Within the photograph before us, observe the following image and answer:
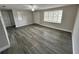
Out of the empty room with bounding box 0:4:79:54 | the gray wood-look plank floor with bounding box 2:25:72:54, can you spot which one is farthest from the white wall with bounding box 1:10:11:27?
the gray wood-look plank floor with bounding box 2:25:72:54

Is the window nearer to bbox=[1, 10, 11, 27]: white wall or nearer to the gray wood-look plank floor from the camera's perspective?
the gray wood-look plank floor

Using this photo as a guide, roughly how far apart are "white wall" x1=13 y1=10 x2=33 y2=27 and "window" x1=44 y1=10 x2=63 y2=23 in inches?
93.1

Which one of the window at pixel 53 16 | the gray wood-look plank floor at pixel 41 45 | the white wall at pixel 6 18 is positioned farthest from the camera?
the white wall at pixel 6 18

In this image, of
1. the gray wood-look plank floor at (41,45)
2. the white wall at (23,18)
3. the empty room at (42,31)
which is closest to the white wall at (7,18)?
the empty room at (42,31)

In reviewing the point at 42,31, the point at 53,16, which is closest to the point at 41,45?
the point at 42,31

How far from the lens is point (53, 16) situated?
193 inches

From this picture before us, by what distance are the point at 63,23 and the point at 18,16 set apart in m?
4.51

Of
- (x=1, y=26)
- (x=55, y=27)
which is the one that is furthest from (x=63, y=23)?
(x=1, y=26)

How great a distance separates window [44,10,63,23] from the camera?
14.3 ft

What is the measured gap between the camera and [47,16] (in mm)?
5523

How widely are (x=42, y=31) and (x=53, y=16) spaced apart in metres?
1.78

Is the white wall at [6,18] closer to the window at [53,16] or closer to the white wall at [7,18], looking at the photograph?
the white wall at [7,18]

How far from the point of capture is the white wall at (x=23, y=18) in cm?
552

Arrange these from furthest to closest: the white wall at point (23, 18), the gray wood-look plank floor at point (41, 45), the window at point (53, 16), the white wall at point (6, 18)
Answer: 1. the white wall at point (6, 18)
2. the white wall at point (23, 18)
3. the window at point (53, 16)
4. the gray wood-look plank floor at point (41, 45)
